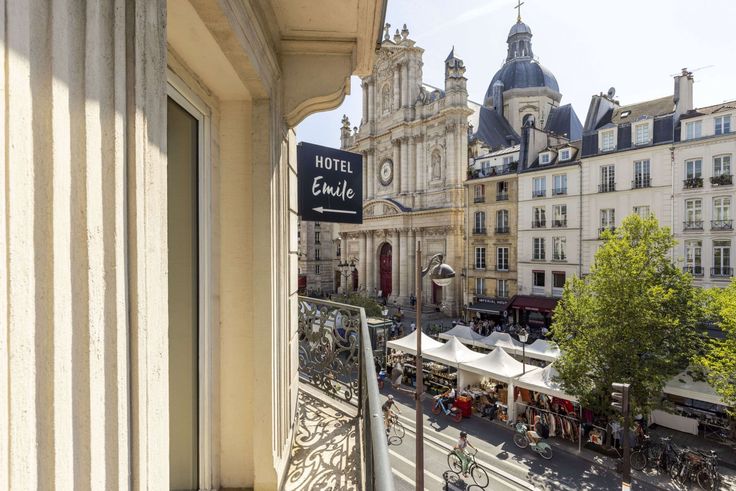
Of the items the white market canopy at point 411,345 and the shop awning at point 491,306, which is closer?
the white market canopy at point 411,345

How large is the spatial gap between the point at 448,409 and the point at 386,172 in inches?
1096

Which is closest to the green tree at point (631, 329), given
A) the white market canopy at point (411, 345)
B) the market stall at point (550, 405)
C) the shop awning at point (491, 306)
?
the market stall at point (550, 405)

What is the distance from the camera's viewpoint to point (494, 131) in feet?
139

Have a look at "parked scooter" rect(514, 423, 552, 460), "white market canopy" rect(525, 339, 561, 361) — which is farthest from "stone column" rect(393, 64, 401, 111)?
"parked scooter" rect(514, 423, 552, 460)

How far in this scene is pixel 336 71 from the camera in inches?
119

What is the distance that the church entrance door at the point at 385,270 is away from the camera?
127ft

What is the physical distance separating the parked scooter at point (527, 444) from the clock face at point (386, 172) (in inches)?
1130

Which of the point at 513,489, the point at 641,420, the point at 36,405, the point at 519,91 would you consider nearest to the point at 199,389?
the point at 36,405

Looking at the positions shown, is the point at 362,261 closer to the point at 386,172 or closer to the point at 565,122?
the point at 386,172

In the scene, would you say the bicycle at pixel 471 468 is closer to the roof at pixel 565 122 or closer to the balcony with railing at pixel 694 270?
the balcony with railing at pixel 694 270

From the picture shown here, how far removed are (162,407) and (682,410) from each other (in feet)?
56.1

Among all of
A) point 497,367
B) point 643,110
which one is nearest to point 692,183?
point 643,110

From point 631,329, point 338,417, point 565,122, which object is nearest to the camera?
point 338,417

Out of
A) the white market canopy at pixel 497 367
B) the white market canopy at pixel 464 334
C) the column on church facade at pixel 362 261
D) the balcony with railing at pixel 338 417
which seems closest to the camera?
the balcony with railing at pixel 338 417
